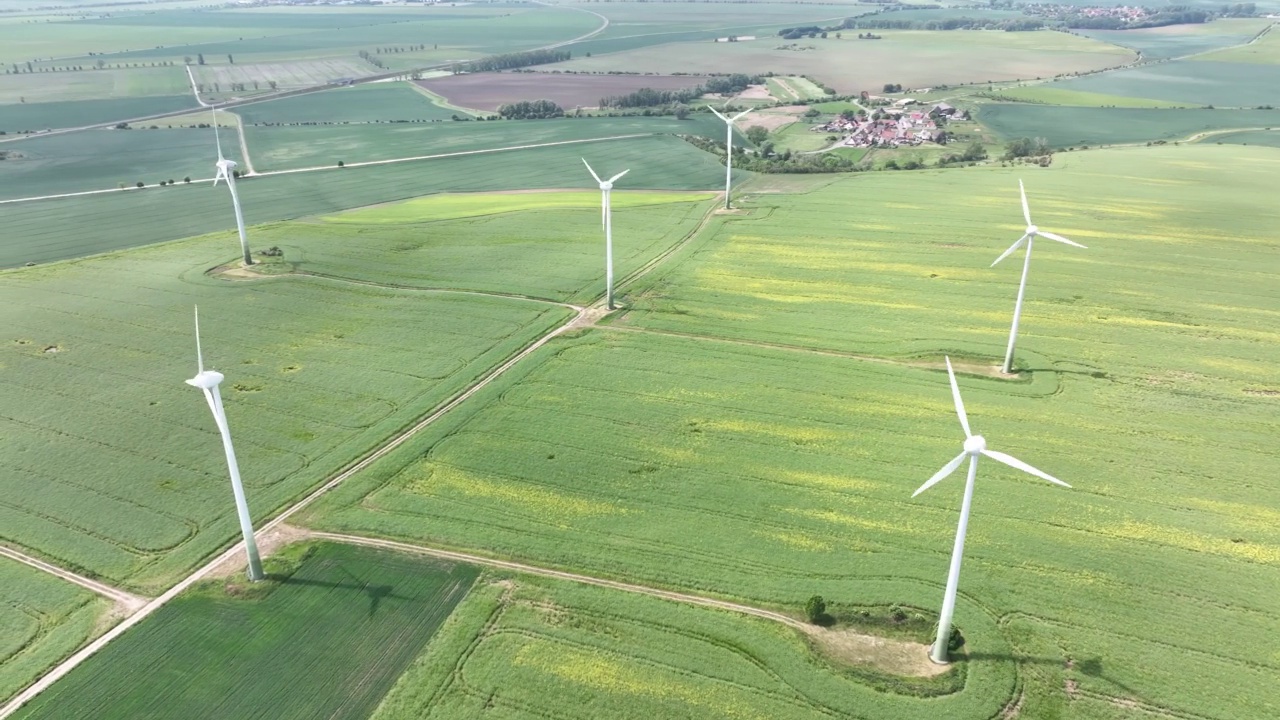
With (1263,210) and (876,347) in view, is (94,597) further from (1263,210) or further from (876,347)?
(1263,210)

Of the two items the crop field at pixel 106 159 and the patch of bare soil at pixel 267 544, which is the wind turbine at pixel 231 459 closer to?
the patch of bare soil at pixel 267 544

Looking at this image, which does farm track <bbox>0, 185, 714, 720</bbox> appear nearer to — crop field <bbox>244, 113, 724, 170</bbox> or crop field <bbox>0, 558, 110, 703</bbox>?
crop field <bbox>0, 558, 110, 703</bbox>

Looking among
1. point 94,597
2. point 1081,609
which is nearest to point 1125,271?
point 1081,609

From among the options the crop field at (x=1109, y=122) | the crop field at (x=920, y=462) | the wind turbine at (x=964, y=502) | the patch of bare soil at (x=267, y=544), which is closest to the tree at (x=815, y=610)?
the crop field at (x=920, y=462)

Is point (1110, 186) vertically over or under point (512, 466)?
over

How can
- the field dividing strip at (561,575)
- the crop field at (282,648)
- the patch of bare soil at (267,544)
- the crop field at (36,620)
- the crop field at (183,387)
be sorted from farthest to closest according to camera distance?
the crop field at (183,387) < the patch of bare soil at (267,544) < the field dividing strip at (561,575) < the crop field at (36,620) < the crop field at (282,648)

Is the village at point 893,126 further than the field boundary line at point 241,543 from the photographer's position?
Yes
